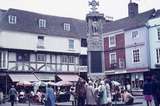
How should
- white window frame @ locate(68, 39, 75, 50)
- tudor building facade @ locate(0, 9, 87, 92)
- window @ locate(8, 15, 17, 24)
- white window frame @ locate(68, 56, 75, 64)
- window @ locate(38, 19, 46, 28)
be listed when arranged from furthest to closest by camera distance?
1. white window frame @ locate(68, 39, 75, 50)
2. white window frame @ locate(68, 56, 75, 64)
3. window @ locate(38, 19, 46, 28)
4. window @ locate(8, 15, 17, 24)
5. tudor building facade @ locate(0, 9, 87, 92)

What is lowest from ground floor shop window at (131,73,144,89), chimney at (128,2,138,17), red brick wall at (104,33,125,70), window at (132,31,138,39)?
ground floor shop window at (131,73,144,89)

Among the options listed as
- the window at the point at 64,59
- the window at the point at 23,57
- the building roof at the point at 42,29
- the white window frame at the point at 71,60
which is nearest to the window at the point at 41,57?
the window at the point at 23,57

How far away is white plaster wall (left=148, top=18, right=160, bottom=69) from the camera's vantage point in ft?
133

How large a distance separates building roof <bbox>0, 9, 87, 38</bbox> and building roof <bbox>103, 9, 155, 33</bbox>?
441 centimetres

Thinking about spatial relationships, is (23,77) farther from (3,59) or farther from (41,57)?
(41,57)

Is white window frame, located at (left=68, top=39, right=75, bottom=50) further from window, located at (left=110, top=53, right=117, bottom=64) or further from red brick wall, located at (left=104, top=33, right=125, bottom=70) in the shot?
window, located at (left=110, top=53, right=117, bottom=64)

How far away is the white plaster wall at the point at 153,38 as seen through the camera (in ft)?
133

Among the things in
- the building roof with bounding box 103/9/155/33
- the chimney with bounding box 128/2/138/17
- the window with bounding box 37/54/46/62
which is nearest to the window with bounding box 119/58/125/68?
the building roof with bounding box 103/9/155/33

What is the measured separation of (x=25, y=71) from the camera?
142 ft

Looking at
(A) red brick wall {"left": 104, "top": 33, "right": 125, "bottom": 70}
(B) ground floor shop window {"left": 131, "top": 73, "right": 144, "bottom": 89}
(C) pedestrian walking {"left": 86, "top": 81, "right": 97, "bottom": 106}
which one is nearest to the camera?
(C) pedestrian walking {"left": 86, "top": 81, "right": 97, "bottom": 106}

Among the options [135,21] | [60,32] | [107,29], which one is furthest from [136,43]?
[60,32]

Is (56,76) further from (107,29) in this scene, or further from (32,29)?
(107,29)

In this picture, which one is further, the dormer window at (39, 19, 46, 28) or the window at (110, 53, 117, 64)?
the dormer window at (39, 19, 46, 28)

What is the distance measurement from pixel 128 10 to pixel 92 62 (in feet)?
78.5
